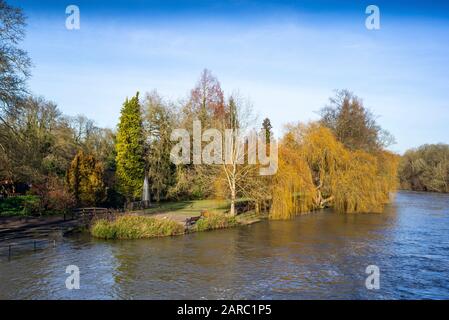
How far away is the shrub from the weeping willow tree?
6.45 metres

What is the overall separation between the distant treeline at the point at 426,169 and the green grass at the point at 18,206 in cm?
5800

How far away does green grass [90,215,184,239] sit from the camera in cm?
2147

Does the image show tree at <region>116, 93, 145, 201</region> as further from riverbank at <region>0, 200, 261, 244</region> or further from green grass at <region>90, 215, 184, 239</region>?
green grass at <region>90, 215, 184, 239</region>

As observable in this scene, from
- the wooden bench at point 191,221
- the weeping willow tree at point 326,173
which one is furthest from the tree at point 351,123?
the wooden bench at point 191,221

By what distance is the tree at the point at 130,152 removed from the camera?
35219 millimetres
